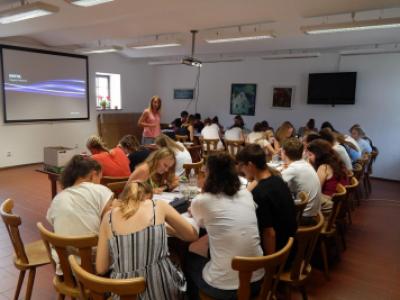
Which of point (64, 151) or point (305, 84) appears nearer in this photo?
point (64, 151)

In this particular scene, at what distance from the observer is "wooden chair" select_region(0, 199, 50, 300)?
1.89 m

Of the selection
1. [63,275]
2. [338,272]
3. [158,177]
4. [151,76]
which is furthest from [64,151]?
[151,76]

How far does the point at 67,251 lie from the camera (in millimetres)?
1732

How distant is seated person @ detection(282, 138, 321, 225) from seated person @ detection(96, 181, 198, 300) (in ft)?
4.49

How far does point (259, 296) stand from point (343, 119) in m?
6.61

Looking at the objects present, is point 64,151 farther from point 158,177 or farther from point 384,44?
point 384,44

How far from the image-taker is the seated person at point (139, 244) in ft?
5.01

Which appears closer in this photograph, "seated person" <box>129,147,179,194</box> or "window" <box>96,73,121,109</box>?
"seated person" <box>129,147,179,194</box>

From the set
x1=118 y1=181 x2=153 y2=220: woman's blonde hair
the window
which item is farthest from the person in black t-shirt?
the window

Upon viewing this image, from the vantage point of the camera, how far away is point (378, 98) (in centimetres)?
689

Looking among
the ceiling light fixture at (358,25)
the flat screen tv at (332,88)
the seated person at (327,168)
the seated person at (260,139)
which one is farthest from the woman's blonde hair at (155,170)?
the flat screen tv at (332,88)

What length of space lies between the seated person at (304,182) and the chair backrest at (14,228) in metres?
1.98

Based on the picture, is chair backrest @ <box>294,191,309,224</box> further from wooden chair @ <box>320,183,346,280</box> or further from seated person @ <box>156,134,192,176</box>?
seated person @ <box>156,134,192,176</box>

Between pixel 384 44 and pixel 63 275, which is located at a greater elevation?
pixel 384 44
